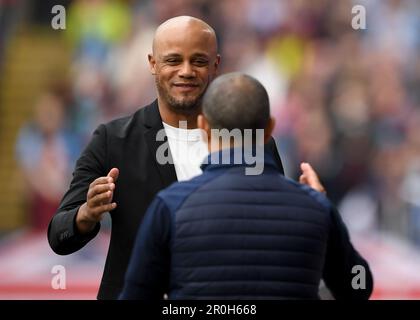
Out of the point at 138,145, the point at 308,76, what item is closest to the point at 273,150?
the point at 138,145

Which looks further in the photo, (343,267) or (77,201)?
(77,201)

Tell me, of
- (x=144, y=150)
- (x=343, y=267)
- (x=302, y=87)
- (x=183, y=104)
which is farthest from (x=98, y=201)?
(x=302, y=87)

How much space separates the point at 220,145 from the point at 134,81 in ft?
21.5

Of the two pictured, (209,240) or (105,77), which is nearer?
(209,240)

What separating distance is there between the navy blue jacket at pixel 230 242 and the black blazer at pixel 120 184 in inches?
30.8

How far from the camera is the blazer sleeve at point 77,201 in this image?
3424 millimetres

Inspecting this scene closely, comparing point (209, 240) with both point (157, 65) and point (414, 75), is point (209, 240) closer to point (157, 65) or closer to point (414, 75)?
point (157, 65)

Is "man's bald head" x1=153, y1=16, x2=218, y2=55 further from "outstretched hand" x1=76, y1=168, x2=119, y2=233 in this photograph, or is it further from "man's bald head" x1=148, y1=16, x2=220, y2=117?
"outstretched hand" x1=76, y1=168, x2=119, y2=233

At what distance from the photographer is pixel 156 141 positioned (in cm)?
370

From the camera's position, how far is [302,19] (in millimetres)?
9680

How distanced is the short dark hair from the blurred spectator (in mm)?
6189

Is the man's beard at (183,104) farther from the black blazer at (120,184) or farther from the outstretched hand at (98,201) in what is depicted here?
the outstretched hand at (98,201)

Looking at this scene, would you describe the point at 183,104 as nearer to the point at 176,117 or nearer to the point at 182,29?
the point at 176,117

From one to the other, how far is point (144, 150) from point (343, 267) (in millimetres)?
1072
